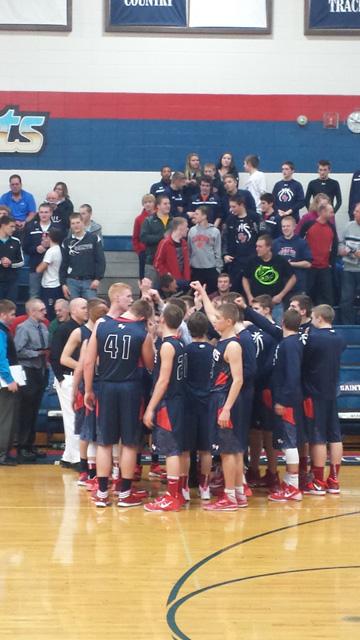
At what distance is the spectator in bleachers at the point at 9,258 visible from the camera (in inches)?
607

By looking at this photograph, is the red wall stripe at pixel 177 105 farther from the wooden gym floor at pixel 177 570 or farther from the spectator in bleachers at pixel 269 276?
the wooden gym floor at pixel 177 570

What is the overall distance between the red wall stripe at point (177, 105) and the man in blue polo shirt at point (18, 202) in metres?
1.66

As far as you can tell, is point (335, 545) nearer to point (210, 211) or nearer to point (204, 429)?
point (204, 429)

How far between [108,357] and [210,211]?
6158mm

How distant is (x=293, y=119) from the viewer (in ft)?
61.1

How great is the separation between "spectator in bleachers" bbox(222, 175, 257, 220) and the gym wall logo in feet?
12.0

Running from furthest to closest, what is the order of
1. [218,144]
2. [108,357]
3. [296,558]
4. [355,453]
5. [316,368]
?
1. [218,144]
2. [355,453]
3. [316,368]
4. [108,357]
5. [296,558]

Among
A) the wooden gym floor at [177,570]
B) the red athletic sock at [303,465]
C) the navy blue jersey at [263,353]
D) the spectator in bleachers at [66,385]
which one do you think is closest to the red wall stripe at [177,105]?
the spectator in bleachers at [66,385]

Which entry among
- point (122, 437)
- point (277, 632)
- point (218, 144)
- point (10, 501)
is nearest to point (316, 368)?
point (122, 437)

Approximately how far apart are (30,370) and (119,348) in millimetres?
3017

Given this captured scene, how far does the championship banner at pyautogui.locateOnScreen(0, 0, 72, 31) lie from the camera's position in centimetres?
1823

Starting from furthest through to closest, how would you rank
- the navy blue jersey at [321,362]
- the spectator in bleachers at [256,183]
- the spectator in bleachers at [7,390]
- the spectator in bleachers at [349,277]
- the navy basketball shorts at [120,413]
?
the spectator in bleachers at [256,183]
the spectator in bleachers at [349,277]
the spectator in bleachers at [7,390]
the navy blue jersey at [321,362]
the navy basketball shorts at [120,413]

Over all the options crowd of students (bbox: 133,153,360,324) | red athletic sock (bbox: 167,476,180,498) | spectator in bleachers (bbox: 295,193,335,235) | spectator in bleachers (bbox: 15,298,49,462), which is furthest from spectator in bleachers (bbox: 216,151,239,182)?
→ red athletic sock (bbox: 167,476,180,498)

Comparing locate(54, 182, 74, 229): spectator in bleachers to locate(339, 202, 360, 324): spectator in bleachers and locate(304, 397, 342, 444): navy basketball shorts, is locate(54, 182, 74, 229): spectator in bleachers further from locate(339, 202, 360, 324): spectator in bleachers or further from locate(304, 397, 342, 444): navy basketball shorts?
locate(304, 397, 342, 444): navy basketball shorts
